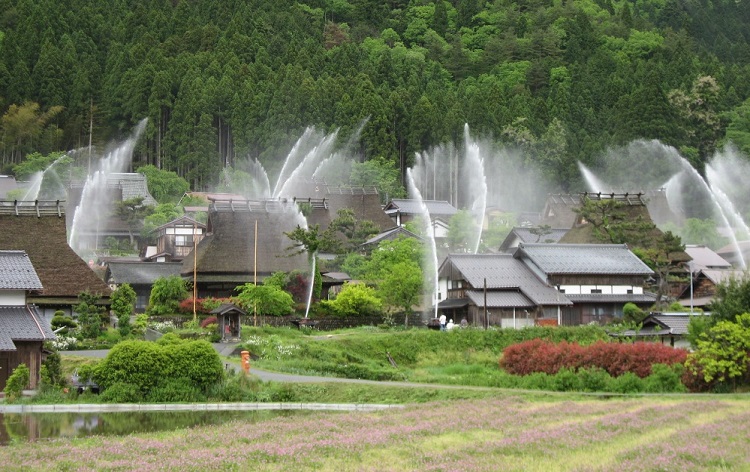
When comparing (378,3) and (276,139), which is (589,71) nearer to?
(276,139)

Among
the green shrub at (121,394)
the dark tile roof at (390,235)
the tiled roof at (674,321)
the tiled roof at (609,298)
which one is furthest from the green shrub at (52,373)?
the dark tile roof at (390,235)

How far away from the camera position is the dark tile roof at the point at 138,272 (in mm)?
58094

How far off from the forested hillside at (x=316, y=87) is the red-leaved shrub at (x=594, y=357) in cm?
5506

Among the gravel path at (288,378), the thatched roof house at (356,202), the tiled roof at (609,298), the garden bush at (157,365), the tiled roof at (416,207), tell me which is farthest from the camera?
the tiled roof at (416,207)

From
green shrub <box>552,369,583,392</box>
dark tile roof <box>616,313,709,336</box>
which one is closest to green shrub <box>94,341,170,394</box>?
green shrub <box>552,369,583,392</box>

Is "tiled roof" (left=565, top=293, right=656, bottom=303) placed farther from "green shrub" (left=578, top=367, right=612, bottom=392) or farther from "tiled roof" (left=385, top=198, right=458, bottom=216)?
"tiled roof" (left=385, top=198, right=458, bottom=216)

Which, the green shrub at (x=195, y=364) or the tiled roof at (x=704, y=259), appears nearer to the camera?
the green shrub at (x=195, y=364)

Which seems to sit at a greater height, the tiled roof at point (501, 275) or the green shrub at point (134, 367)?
the tiled roof at point (501, 275)

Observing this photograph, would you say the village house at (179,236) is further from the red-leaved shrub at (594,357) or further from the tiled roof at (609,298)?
the red-leaved shrub at (594,357)

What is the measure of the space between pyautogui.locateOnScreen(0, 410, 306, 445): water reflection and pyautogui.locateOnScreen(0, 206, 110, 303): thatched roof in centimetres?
1564

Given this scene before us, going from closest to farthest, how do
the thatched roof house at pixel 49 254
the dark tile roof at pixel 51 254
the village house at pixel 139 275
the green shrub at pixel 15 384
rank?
1. the green shrub at pixel 15 384
2. the thatched roof house at pixel 49 254
3. the dark tile roof at pixel 51 254
4. the village house at pixel 139 275

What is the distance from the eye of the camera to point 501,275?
5194 cm

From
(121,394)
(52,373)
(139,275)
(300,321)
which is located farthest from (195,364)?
(139,275)

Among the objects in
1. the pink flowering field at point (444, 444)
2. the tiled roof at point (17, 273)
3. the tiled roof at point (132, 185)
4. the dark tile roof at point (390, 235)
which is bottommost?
the pink flowering field at point (444, 444)
